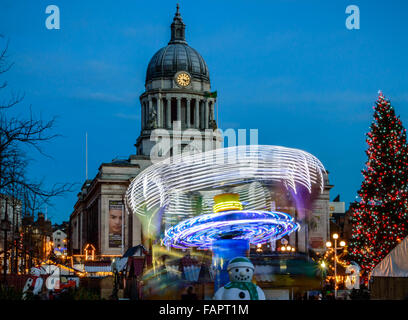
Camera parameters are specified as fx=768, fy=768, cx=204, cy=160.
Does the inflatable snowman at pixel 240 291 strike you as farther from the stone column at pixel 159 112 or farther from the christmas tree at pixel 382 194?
the stone column at pixel 159 112

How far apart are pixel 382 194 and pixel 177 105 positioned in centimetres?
7520

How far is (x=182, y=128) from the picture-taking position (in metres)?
114

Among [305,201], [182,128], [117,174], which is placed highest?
[182,128]

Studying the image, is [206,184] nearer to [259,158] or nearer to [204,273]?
[259,158]

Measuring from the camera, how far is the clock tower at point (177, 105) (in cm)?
11219

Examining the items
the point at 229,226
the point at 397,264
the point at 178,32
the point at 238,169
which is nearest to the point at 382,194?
the point at 397,264

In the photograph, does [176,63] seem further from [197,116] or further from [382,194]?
[382,194]

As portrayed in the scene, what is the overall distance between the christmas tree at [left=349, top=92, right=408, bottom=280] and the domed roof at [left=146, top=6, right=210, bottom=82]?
75717 mm

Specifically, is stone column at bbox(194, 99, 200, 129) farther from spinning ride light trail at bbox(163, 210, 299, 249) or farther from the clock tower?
spinning ride light trail at bbox(163, 210, 299, 249)

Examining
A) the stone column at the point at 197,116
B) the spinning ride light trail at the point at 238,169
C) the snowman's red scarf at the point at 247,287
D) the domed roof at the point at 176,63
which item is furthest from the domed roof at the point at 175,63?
the snowman's red scarf at the point at 247,287

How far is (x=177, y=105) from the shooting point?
4498 inches

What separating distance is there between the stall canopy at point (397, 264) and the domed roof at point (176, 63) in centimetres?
8798
